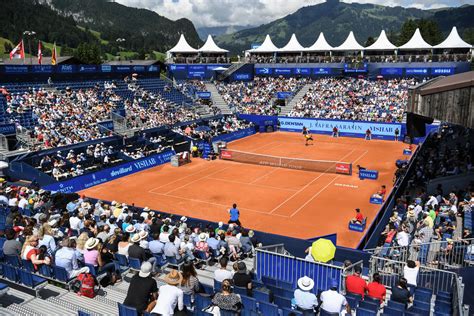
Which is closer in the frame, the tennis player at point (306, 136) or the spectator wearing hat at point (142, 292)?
the spectator wearing hat at point (142, 292)

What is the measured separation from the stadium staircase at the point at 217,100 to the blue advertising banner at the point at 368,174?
92.2 ft

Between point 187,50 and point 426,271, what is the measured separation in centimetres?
6413

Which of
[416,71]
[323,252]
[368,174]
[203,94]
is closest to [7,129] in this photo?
[368,174]

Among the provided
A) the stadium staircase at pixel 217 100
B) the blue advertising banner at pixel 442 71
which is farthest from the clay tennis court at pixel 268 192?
the blue advertising banner at pixel 442 71

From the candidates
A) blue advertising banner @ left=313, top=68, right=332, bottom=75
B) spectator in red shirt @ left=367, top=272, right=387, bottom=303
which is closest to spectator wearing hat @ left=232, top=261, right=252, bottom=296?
spectator in red shirt @ left=367, top=272, right=387, bottom=303

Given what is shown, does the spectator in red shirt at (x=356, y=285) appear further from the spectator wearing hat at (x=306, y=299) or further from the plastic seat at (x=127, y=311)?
the plastic seat at (x=127, y=311)

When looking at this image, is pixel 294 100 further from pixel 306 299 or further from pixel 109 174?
pixel 306 299

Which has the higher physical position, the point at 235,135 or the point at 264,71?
the point at 264,71

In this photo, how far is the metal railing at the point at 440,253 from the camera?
43.4 feet

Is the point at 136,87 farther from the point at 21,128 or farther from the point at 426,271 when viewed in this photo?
the point at 426,271

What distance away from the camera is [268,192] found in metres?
28.5

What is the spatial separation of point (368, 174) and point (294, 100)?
29.8m

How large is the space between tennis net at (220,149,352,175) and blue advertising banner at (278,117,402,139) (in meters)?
15.7

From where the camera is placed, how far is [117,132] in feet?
128
